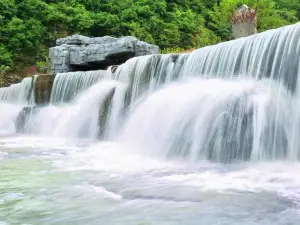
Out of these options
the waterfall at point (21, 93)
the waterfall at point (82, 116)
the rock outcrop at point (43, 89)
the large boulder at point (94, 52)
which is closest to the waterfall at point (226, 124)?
the waterfall at point (82, 116)

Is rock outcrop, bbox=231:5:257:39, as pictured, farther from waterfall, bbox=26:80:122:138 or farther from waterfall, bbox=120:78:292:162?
waterfall, bbox=120:78:292:162

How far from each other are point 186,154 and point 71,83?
344 inches

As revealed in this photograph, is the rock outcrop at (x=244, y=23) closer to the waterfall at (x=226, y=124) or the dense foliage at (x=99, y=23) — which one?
the dense foliage at (x=99, y=23)

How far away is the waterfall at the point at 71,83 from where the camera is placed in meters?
13.5

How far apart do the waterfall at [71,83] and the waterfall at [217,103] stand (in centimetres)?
244

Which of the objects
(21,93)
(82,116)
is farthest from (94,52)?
(82,116)

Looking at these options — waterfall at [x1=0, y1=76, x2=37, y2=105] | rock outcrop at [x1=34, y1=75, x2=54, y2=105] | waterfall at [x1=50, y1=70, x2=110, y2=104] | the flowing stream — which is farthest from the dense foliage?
the flowing stream

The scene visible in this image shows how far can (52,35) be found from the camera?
980 inches

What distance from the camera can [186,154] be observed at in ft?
20.9

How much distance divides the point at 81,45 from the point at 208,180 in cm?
1369

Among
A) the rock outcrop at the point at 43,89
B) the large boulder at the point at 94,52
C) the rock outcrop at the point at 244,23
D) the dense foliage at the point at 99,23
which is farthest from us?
the dense foliage at the point at 99,23

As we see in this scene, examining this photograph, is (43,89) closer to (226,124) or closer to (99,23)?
(226,124)

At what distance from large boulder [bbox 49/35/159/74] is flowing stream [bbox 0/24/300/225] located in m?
4.79

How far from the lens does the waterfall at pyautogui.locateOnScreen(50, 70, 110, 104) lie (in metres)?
13.5
